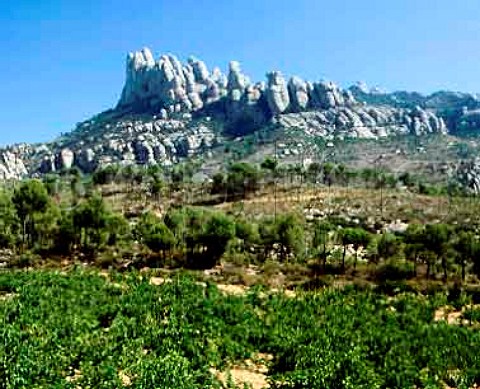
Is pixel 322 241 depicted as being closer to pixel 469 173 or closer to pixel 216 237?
pixel 216 237

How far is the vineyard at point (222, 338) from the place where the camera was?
657 inches

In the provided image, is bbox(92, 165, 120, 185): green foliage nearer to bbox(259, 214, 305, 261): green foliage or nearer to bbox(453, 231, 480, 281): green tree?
bbox(259, 214, 305, 261): green foliage

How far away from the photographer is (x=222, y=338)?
2297 centimetres

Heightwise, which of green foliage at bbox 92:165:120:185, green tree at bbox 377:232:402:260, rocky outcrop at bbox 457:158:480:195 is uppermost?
green foliage at bbox 92:165:120:185

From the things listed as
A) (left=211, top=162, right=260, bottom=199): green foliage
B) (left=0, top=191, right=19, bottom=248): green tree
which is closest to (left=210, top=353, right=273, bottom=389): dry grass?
(left=0, top=191, right=19, bottom=248): green tree

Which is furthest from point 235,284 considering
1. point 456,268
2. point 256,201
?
point 256,201

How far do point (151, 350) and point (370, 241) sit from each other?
36.2 metres

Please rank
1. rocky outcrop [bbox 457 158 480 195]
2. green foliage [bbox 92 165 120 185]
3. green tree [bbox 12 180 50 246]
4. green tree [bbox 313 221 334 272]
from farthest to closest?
1. rocky outcrop [bbox 457 158 480 195]
2. green foliage [bbox 92 165 120 185]
3. green tree [bbox 12 180 50 246]
4. green tree [bbox 313 221 334 272]

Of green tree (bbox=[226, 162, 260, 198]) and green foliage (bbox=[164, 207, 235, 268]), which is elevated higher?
green tree (bbox=[226, 162, 260, 198])

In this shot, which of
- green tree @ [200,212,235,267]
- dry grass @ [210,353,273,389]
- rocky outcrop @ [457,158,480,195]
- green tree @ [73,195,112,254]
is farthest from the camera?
rocky outcrop @ [457,158,480,195]

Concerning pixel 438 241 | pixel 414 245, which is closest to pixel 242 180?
pixel 414 245

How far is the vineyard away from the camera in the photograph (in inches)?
657

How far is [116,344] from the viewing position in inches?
821

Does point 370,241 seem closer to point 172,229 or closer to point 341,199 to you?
point 172,229
